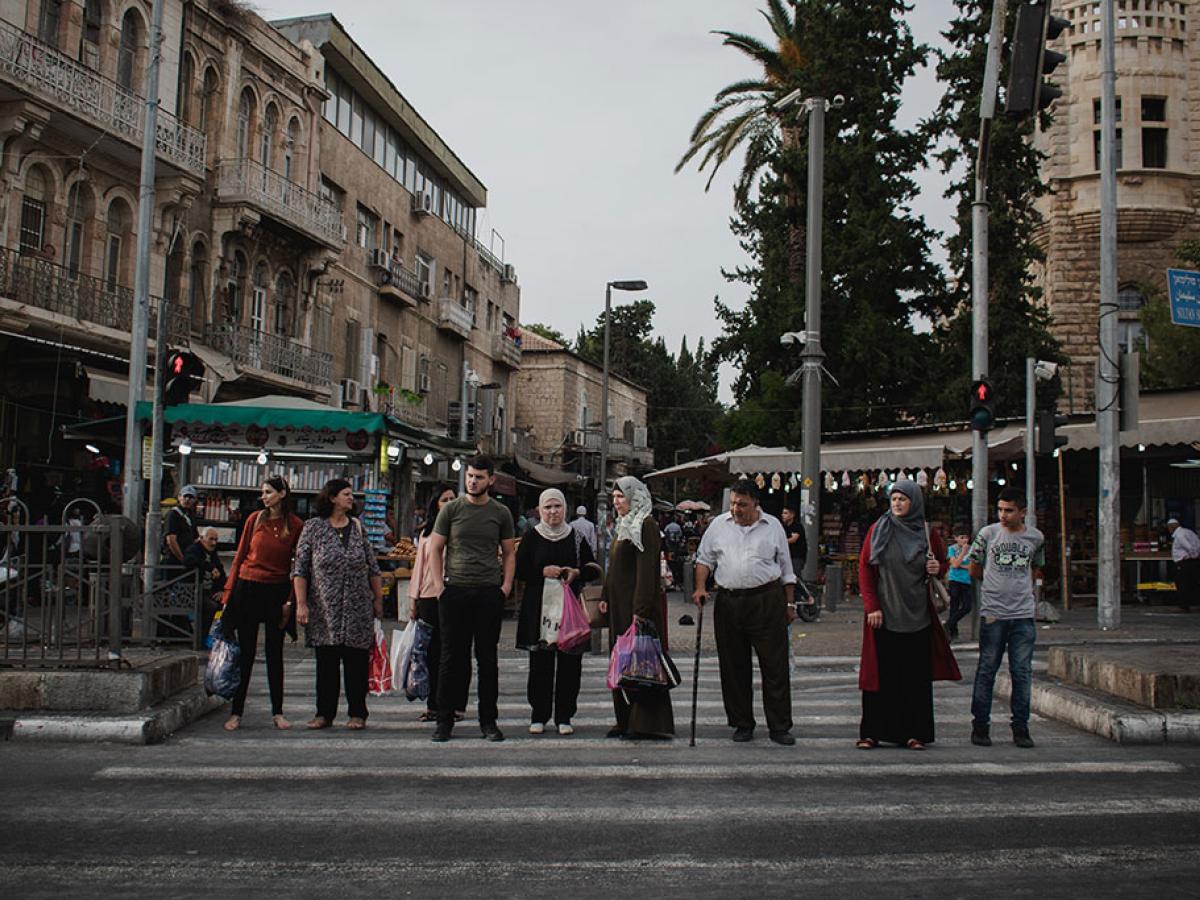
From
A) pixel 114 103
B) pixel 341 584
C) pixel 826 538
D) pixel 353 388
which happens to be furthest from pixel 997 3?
pixel 353 388

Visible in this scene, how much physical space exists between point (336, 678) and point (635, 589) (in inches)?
91.4

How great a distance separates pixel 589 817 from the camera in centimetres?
591

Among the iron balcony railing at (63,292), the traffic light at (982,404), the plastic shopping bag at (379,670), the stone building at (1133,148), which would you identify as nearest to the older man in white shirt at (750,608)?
the plastic shopping bag at (379,670)

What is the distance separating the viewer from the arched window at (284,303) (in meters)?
31.1

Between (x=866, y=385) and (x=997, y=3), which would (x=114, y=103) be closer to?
(x=997, y=3)

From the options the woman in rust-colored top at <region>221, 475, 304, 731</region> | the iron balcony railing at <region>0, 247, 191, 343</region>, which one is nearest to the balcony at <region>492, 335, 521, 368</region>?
the iron balcony railing at <region>0, 247, 191, 343</region>

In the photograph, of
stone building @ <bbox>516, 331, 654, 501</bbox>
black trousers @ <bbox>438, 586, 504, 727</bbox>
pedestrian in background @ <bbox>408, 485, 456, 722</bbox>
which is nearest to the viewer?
black trousers @ <bbox>438, 586, 504, 727</bbox>

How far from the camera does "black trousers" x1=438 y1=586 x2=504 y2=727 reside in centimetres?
830

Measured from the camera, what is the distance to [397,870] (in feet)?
16.2

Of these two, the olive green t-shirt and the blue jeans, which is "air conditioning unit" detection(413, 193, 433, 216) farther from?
the blue jeans

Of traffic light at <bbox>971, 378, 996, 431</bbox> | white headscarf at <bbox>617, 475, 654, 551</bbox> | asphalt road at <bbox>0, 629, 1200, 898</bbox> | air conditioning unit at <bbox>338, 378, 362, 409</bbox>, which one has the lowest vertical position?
asphalt road at <bbox>0, 629, 1200, 898</bbox>

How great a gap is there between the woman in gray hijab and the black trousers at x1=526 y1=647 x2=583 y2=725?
6.68 feet

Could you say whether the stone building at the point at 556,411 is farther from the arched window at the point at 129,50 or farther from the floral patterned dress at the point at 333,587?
the floral patterned dress at the point at 333,587

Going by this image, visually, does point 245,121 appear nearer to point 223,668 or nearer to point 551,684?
point 223,668
